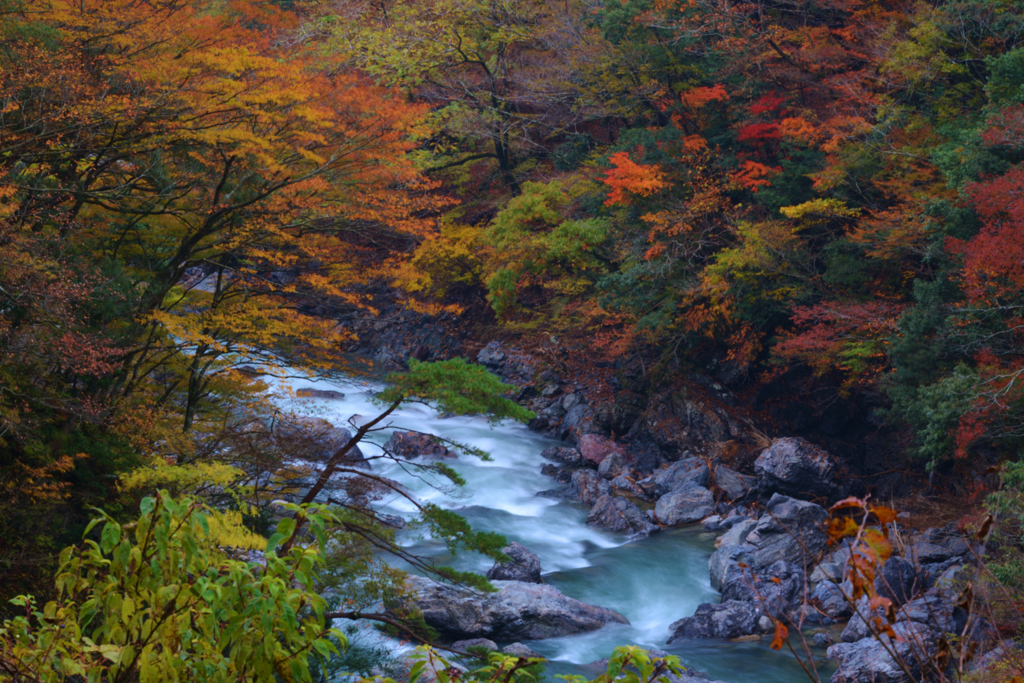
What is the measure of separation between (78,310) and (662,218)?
1183 cm

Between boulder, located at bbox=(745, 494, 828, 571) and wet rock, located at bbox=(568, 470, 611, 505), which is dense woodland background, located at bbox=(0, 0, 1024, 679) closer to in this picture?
boulder, located at bbox=(745, 494, 828, 571)

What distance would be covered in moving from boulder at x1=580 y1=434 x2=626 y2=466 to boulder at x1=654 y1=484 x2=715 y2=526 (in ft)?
8.06

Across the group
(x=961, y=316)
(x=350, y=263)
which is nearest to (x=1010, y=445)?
(x=961, y=316)

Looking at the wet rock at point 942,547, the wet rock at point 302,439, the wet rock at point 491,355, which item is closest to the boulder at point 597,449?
the wet rock at point 491,355

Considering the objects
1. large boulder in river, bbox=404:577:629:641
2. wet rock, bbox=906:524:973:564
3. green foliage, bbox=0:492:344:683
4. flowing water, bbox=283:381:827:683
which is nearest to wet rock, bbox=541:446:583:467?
flowing water, bbox=283:381:827:683

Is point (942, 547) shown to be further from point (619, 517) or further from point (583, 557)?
point (583, 557)

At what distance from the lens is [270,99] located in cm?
967

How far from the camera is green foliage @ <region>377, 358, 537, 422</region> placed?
8.02m

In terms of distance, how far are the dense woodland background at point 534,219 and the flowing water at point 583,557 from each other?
3356mm

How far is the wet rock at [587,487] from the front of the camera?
15453 millimetres

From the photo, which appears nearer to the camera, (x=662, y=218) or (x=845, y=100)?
(x=845, y=100)

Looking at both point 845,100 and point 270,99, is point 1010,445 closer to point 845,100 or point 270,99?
point 845,100

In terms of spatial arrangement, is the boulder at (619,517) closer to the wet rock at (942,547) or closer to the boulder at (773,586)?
the boulder at (773,586)

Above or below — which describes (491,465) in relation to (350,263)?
below
